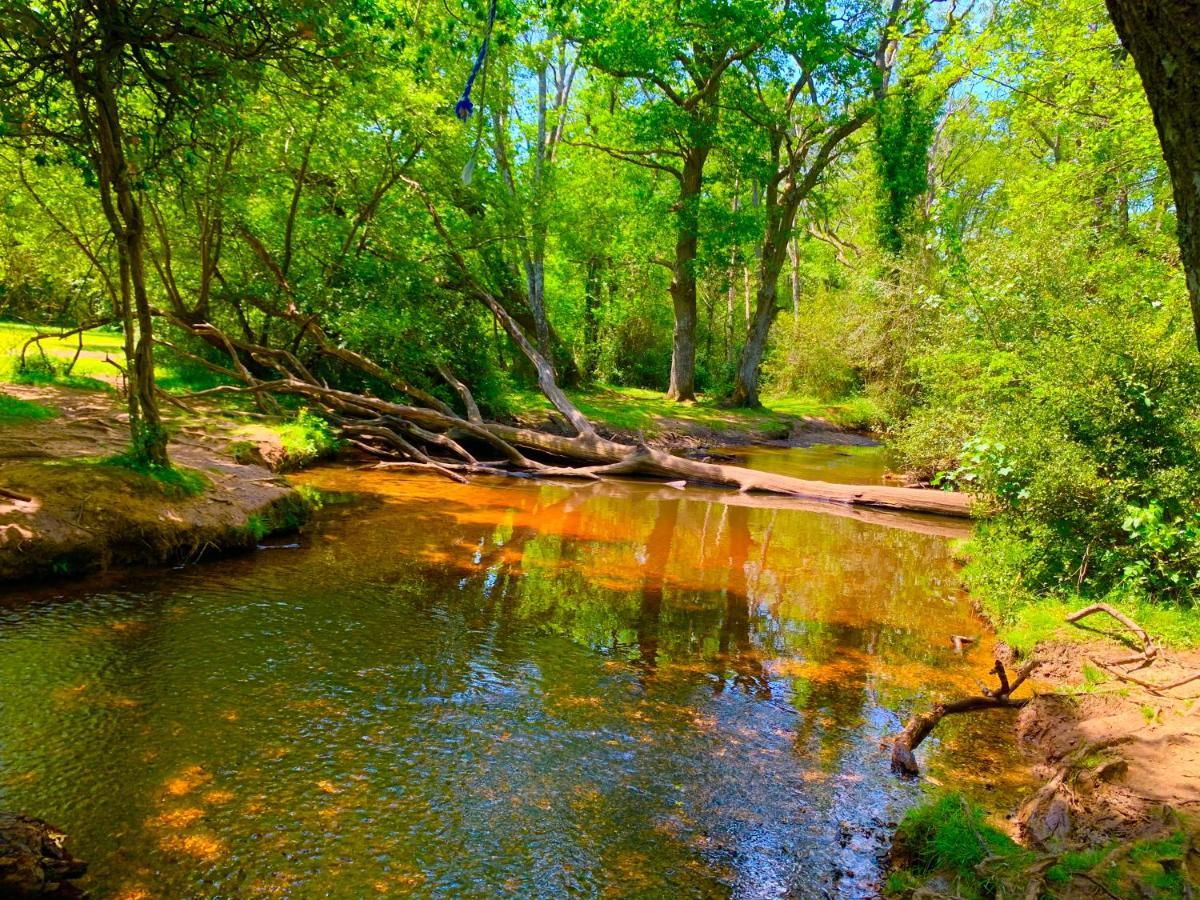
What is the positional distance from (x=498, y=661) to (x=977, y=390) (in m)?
11.6

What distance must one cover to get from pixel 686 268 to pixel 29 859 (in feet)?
76.7

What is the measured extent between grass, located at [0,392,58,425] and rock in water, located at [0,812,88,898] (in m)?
8.42

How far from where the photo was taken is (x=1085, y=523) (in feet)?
24.1

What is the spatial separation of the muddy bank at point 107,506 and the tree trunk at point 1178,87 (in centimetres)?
796

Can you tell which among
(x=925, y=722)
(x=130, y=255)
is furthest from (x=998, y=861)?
(x=130, y=255)

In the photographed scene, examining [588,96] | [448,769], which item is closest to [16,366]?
[448,769]

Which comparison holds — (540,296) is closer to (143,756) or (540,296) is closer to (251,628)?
(251,628)

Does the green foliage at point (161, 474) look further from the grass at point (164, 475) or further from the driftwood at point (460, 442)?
the driftwood at point (460, 442)

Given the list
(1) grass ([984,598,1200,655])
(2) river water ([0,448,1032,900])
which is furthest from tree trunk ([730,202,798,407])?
(1) grass ([984,598,1200,655])

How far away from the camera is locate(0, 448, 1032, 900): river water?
3320mm

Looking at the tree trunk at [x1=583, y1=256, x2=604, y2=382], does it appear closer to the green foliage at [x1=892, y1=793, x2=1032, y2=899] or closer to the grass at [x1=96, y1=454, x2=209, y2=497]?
the grass at [x1=96, y1=454, x2=209, y2=497]

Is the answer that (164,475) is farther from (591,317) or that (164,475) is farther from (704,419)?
(591,317)

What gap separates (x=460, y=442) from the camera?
15773 mm

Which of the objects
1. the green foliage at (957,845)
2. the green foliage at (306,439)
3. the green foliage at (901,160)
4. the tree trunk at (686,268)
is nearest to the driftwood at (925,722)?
the green foliage at (957,845)
